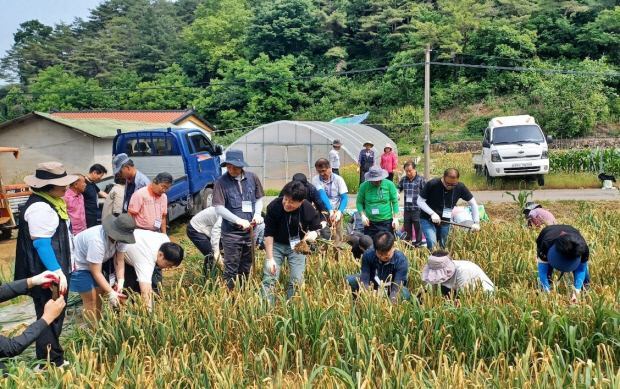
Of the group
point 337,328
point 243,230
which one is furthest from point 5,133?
point 337,328

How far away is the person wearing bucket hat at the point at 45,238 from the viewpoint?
422 cm

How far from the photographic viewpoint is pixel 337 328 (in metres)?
4.44

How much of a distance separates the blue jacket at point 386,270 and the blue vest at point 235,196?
141 centimetres

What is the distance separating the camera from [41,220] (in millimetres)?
4227

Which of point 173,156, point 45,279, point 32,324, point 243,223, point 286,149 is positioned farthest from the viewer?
point 286,149

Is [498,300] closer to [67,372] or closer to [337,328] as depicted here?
[337,328]

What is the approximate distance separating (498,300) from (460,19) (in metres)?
35.5

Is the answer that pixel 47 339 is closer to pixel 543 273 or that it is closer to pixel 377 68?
pixel 543 273

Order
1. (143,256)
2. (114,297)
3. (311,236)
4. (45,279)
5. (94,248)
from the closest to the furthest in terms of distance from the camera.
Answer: (45,279) < (94,248) < (114,297) < (143,256) < (311,236)

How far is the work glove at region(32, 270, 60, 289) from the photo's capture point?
389 centimetres

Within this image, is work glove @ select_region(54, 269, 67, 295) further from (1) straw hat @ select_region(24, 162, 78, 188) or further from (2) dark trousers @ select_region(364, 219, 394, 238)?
(2) dark trousers @ select_region(364, 219, 394, 238)

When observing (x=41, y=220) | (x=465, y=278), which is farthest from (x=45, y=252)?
(x=465, y=278)

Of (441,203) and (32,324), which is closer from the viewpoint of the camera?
(32,324)

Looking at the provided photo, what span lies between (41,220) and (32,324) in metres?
0.95
